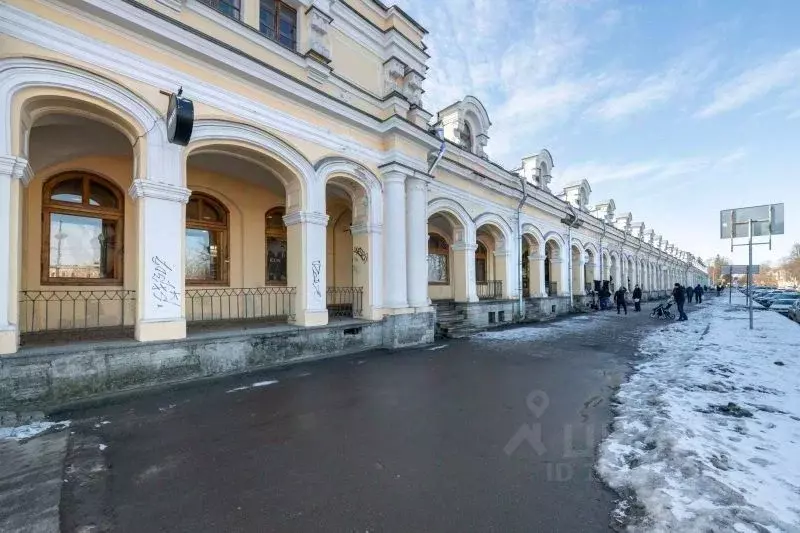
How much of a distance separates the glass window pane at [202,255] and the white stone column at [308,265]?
119 inches

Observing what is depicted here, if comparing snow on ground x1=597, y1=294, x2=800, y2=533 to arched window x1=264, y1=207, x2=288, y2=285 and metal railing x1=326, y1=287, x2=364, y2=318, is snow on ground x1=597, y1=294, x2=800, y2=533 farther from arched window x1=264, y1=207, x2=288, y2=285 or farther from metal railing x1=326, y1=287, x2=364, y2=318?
arched window x1=264, y1=207, x2=288, y2=285

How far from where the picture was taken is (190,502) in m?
2.67

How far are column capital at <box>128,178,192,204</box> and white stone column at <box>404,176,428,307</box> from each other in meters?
5.61

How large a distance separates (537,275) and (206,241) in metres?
14.5

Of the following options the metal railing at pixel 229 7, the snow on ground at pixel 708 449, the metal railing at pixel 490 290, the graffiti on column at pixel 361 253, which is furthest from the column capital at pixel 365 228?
the metal railing at pixel 490 290

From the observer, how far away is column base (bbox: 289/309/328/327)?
785cm

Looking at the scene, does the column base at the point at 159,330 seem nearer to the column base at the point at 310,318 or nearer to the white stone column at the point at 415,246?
the column base at the point at 310,318

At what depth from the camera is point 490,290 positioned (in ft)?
54.4

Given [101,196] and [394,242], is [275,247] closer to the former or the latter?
[394,242]

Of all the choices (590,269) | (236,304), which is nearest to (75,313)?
(236,304)

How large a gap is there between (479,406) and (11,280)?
6.44m

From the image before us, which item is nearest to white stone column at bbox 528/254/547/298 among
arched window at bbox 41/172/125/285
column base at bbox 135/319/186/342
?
column base at bbox 135/319/186/342

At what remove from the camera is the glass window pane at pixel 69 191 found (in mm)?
7473

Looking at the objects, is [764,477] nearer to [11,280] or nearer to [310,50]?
[11,280]
